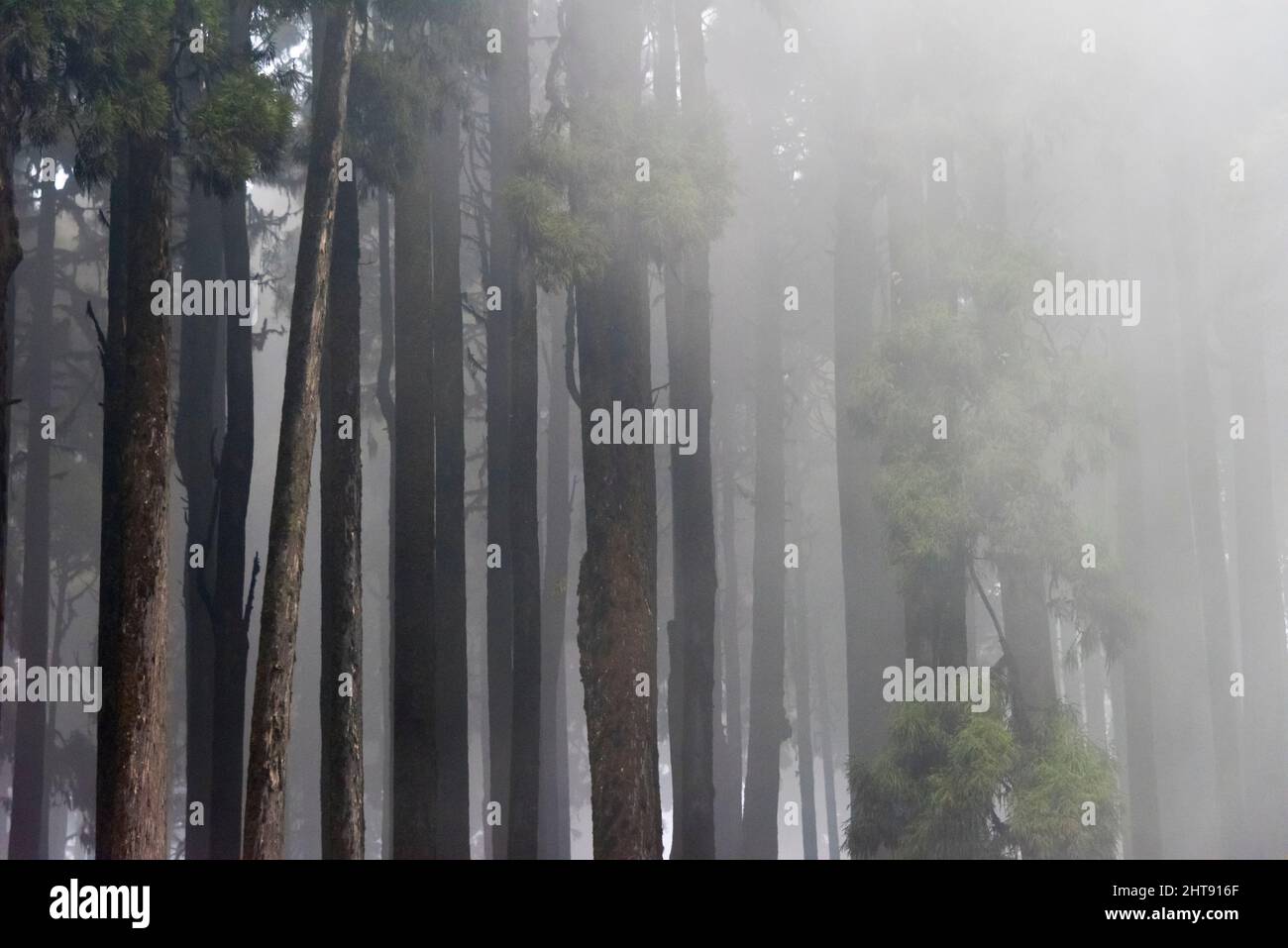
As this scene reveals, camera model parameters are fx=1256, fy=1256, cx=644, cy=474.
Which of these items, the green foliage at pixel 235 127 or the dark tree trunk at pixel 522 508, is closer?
the green foliage at pixel 235 127

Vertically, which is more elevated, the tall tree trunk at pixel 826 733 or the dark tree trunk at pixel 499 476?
the dark tree trunk at pixel 499 476

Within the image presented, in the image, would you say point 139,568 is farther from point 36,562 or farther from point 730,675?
point 730,675

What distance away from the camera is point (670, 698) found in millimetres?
13195

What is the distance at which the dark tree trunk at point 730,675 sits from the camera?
51.2ft

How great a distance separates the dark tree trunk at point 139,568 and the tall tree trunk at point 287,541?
2.01 ft

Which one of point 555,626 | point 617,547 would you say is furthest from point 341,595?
point 555,626

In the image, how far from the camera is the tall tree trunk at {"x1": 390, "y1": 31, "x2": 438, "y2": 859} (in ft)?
31.3

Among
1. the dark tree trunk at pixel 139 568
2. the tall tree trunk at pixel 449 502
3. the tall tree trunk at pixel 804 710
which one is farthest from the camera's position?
the tall tree trunk at pixel 804 710

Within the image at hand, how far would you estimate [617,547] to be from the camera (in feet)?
29.2

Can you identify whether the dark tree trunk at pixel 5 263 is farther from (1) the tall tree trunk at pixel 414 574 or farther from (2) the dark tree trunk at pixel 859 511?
(2) the dark tree trunk at pixel 859 511

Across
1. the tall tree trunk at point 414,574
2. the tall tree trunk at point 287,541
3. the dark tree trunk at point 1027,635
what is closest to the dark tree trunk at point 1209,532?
the dark tree trunk at point 1027,635

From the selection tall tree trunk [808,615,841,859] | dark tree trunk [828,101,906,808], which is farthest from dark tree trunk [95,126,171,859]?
tall tree trunk [808,615,841,859]

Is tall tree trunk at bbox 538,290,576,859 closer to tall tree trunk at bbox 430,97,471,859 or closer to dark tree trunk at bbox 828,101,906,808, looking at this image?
tall tree trunk at bbox 430,97,471,859

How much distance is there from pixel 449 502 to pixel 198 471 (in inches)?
111
